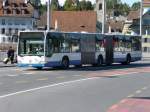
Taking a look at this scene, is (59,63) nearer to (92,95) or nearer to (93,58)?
(93,58)

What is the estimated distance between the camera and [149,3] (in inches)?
5399

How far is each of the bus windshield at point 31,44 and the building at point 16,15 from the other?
100330mm

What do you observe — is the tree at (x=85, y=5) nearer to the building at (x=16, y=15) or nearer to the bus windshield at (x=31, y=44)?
the building at (x=16, y=15)

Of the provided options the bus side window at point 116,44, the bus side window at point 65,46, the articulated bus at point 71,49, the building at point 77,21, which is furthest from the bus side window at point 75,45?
the building at point 77,21

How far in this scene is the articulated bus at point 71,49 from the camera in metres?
37.7

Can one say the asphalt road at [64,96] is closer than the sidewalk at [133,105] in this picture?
No

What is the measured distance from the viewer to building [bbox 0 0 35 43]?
456ft

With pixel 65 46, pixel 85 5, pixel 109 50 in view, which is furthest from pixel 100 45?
pixel 85 5

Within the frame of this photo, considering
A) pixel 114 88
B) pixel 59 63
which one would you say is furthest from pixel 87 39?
pixel 114 88

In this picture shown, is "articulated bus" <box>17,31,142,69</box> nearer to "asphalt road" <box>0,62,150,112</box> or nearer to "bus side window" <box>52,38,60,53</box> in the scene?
"bus side window" <box>52,38,60,53</box>

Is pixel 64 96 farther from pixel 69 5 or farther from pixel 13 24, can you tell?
pixel 69 5

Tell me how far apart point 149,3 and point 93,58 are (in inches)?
3709

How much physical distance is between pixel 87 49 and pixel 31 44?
6851 millimetres

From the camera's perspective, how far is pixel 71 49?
41125mm
